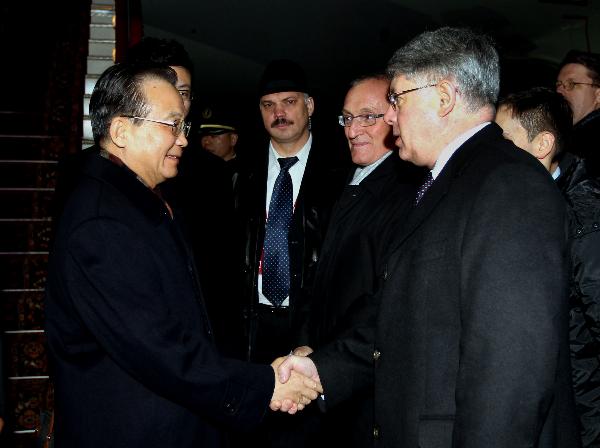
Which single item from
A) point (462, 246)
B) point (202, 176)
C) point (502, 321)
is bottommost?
point (502, 321)

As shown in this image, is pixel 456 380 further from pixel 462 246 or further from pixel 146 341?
pixel 146 341

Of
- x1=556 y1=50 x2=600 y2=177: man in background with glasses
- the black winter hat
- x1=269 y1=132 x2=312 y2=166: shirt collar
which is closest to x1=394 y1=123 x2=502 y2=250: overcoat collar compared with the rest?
x1=269 y1=132 x2=312 y2=166: shirt collar

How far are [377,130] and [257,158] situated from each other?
89 cm

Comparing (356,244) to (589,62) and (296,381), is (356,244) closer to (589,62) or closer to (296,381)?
(296,381)

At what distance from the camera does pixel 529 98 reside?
2324 millimetres

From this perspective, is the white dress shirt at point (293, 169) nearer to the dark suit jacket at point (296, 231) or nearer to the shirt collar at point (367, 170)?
the dark suit jacket at point (296, 231)

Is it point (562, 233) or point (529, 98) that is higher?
point (529, 98)

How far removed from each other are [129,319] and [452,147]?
99cm

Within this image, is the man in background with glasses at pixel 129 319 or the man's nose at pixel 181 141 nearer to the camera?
the man in background with glasses at pixel 129 319

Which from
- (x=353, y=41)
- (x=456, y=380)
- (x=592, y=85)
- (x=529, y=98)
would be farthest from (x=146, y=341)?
(x=353, y=41)

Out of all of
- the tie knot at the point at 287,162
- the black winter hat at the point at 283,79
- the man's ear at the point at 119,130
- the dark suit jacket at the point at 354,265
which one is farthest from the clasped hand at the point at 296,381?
the black winter hat at the point at 283,79

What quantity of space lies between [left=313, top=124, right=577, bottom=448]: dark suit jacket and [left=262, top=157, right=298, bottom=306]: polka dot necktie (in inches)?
52.5

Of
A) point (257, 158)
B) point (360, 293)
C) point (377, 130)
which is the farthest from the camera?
point (257, 158)

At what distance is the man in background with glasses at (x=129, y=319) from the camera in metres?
1.58
